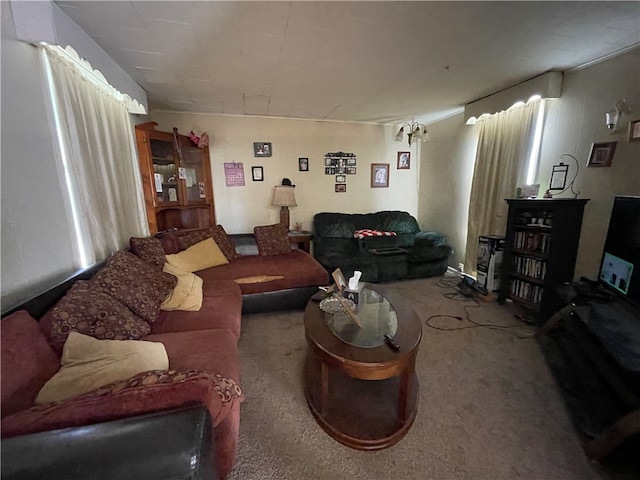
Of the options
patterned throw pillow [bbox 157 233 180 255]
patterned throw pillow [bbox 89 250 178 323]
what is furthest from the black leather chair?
patterned throw pillow [bbox 157 233 180 255]

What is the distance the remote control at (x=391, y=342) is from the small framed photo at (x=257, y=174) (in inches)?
124

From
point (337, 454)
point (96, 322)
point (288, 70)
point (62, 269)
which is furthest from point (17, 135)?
point (337, 454)

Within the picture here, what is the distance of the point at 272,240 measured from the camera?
3.35m

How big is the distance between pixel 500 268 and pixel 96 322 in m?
3.59

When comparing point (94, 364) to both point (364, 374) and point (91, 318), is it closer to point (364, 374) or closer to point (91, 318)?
point (91, 318)

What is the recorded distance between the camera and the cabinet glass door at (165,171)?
2.93 m

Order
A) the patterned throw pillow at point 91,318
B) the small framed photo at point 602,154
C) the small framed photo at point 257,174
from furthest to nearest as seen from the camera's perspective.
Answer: the small framed photo at point 257,174
the small framed photo at point 602,154
the patterned throw pillow at point 91,318

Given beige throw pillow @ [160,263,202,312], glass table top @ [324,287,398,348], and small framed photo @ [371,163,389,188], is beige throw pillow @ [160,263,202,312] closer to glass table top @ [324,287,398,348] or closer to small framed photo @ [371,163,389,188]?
glass table top @ [324,287,398,348]

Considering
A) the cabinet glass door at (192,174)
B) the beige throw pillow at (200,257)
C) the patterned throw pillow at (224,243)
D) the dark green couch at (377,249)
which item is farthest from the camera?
the dark green couch at (377,249)

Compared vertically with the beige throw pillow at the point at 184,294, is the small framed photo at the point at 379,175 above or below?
above

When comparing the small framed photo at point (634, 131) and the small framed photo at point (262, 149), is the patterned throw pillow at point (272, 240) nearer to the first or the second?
the small framed photo at point (262, 149)

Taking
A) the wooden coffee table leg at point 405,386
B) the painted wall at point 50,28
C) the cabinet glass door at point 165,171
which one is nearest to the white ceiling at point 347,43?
the painted wall at point 50,28

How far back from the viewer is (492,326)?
246 centimetres

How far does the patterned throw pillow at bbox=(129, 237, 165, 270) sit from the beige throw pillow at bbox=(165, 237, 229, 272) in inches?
7.4
